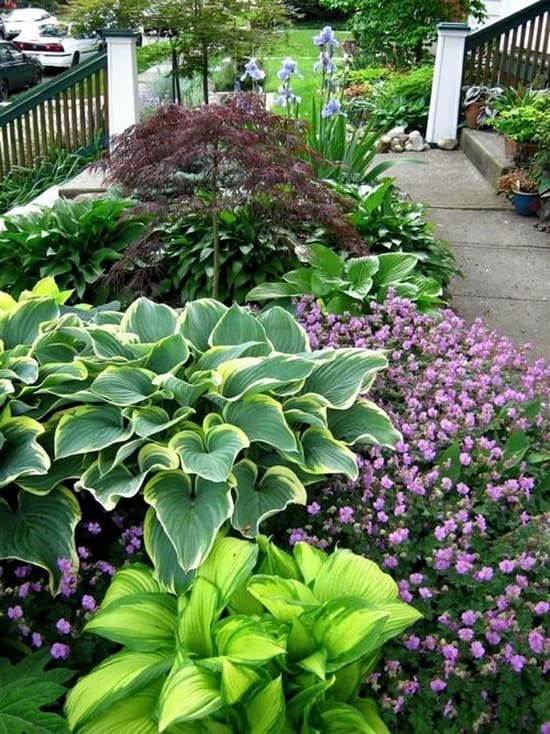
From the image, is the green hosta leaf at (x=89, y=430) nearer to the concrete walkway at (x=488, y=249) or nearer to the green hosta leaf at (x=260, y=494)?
the green hosta leaf at (x=260, y=494)

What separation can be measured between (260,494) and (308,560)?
0.93 ft

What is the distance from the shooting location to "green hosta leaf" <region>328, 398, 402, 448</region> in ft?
7.73

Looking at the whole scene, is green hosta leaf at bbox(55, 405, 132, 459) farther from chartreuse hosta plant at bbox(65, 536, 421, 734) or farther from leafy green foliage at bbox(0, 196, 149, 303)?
leafy green foliage at bbox(0, 196, 149, 303)

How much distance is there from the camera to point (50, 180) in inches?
281

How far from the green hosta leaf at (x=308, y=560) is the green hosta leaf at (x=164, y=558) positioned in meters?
0.25

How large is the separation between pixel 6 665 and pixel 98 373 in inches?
33.4

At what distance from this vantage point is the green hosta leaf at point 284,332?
2.67m

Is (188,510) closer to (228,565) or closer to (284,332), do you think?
(228,565)

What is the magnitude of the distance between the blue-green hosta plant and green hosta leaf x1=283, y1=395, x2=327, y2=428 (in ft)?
4.13

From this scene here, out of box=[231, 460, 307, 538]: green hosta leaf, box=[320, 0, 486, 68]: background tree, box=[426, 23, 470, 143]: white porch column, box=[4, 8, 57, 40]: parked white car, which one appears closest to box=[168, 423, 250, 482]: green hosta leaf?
box=[231, 460, 307, 538]: green hosta leaf

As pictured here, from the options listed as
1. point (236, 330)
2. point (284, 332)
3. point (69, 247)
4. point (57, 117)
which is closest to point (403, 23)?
point (57, 117)

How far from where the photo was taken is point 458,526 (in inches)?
84.0

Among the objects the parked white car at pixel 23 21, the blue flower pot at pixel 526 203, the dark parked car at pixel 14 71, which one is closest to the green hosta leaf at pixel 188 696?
the blue flower pot at pixel 526 203

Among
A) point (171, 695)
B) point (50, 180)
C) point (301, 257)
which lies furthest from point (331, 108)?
point (171, 695)
